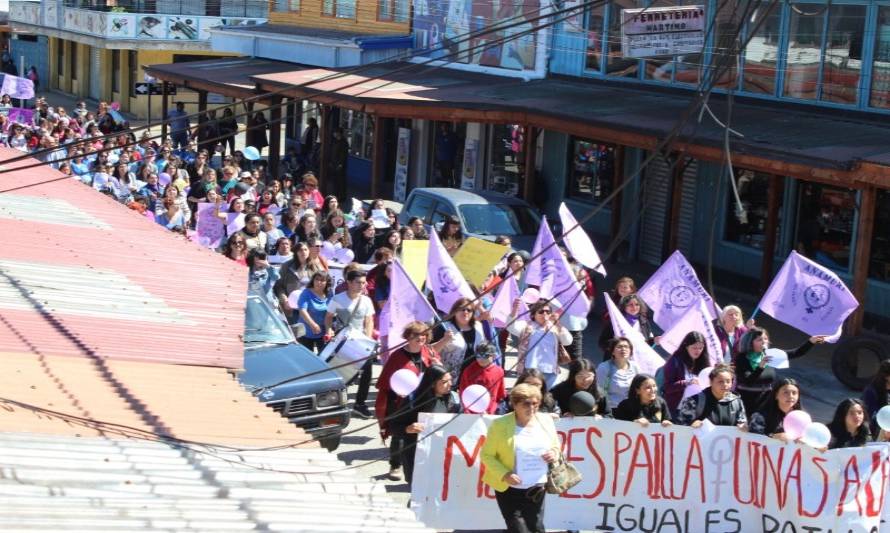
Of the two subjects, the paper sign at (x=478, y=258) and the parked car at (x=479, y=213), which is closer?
the paper sign at (x=478, y=258)

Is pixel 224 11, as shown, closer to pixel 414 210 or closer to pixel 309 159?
pixel 309 159

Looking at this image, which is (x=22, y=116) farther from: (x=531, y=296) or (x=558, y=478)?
(x=558, y=478)

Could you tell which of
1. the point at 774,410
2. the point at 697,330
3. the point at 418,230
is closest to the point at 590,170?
the point at 418,230

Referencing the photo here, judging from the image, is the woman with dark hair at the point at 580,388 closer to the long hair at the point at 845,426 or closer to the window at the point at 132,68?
the long hair at the point at 845,426

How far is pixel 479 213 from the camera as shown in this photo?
19438 millimetres

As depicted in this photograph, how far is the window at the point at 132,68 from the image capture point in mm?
46906

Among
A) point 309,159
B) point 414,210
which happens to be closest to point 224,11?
point 309,159

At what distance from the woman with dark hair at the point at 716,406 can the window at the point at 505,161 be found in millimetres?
16936

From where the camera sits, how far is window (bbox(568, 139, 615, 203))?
24625 millimetres

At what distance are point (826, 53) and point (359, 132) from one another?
14.9 metres

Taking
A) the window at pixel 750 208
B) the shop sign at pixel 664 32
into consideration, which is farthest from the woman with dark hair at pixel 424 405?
the window at pixel 750 208

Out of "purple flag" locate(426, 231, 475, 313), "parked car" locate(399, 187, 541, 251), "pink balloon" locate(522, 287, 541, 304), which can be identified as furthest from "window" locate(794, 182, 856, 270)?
"purple flag" locate(426, 231, 475, 313)

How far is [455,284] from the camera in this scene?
12914 mm

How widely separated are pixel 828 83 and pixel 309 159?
13.5 metres
